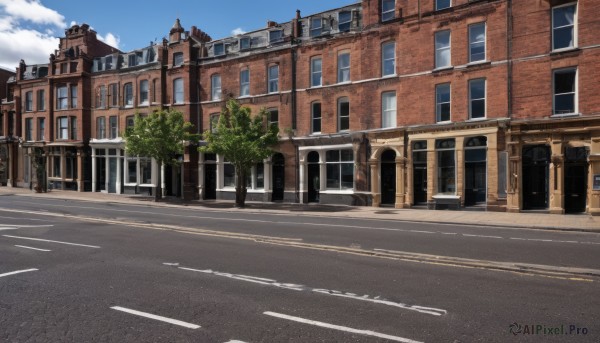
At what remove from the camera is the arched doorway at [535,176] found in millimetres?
20906

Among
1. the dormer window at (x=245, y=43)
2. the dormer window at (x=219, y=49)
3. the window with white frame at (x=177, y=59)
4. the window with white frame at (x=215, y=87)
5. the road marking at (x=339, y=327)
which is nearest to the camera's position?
the road marking at (x=339, y=327)

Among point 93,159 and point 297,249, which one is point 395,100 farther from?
point 93,159

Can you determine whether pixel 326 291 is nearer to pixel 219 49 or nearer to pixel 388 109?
pixel 388 109

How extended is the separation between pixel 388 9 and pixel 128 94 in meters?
24.3

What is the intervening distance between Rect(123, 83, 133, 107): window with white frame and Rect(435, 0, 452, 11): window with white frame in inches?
1050

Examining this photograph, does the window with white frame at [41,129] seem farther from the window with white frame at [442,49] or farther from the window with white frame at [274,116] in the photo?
the window with white frame at [442,49]

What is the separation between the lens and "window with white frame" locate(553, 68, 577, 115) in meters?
20.0

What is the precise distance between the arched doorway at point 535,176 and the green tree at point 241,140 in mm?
14376

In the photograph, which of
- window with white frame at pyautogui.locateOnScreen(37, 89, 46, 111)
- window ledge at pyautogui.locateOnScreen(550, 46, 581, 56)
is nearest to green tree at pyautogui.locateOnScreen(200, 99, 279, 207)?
window ledge at pyautogui.locateOnScreen(550, 46, 581, 56)

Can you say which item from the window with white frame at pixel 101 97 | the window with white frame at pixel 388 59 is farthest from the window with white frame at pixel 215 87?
the window with white frame at pixel 388 59

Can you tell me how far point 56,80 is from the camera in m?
41.0

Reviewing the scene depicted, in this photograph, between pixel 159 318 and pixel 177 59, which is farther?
pixel 177 59

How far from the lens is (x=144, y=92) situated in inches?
1427

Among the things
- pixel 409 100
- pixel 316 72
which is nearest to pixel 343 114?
pixel 316 72
